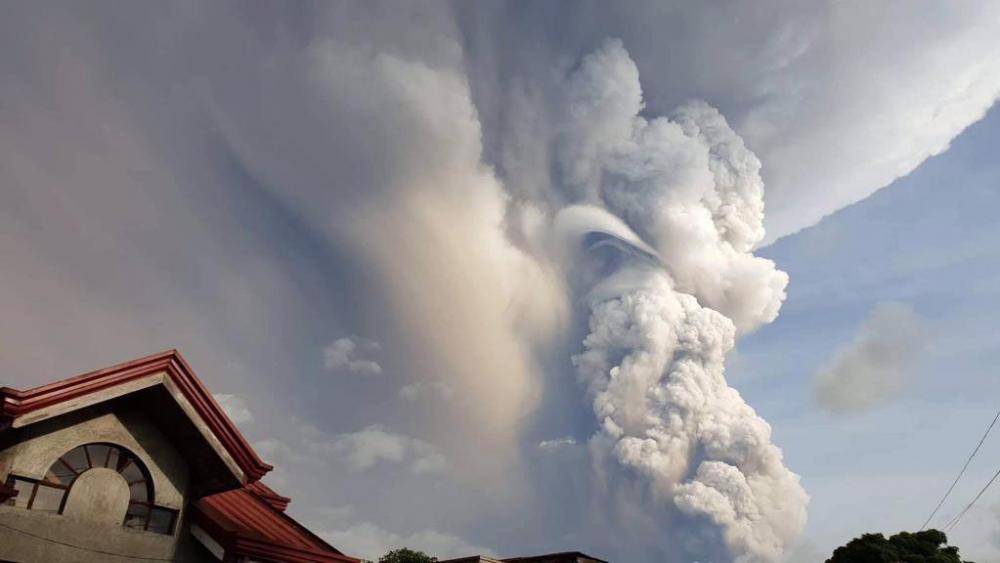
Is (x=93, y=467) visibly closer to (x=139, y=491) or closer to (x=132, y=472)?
(x=132, y=472)

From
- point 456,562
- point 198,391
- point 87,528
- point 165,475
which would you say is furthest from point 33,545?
point 456,562

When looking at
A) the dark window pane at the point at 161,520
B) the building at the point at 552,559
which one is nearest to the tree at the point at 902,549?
the building at the point at 552,559

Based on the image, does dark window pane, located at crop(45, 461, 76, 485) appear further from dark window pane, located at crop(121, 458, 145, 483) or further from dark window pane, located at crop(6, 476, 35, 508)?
dark window pane, located at crop(121, 458, 145, 483)

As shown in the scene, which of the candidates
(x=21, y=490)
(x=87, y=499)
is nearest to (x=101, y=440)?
(x=87, y=499)

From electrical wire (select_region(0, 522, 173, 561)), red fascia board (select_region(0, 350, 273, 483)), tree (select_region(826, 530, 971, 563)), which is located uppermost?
tree (select_region(826, 530, 971, 563))

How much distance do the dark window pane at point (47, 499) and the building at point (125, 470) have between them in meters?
0.02

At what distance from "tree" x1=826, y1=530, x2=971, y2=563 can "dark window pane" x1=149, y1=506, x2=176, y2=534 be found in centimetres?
4628

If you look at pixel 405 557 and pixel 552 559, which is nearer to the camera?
pixel 552 559

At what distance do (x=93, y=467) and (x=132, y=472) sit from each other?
75 centimetres


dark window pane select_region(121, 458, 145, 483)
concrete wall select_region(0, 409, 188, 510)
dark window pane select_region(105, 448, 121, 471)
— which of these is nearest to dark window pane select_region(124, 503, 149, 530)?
concrete wall select_region(0, 409, 188, 510)

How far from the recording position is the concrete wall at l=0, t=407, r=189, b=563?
36.6ft

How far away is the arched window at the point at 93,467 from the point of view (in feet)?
37.5

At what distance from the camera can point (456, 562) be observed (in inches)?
739

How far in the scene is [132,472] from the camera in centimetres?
1285
